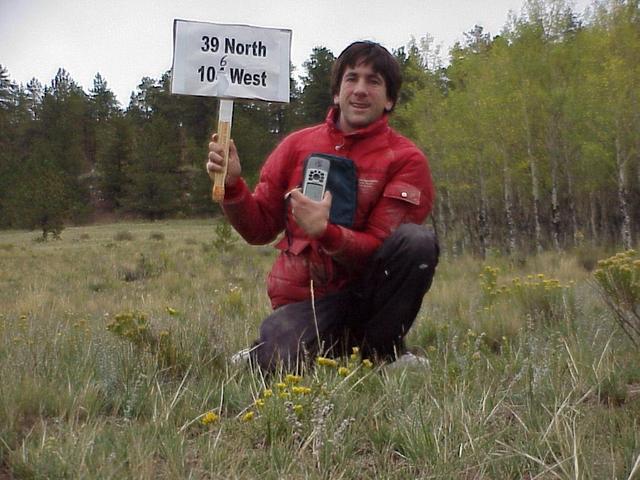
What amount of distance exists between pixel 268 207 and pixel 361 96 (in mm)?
679

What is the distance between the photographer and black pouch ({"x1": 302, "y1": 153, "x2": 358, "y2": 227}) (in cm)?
328

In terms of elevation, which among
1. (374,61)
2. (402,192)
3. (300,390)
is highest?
(374,61)

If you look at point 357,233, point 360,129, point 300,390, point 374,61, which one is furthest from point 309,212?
point 374,61

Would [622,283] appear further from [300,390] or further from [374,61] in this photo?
[300,390]

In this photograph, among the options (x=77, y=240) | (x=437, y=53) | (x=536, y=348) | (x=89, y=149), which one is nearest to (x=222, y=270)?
(x=437, y=53)

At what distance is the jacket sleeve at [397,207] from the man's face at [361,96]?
0.85 ft

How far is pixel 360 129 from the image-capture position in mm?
3400

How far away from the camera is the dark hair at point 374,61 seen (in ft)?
11.2

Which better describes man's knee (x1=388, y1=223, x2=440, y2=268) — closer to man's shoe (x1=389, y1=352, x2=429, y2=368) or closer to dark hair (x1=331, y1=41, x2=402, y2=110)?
man's shoe (x1=389, y1=352, x2=429, y2=368)

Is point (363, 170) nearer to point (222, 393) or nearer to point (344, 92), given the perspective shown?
point (344, 92)

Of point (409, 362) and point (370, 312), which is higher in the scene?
point (370, 312)

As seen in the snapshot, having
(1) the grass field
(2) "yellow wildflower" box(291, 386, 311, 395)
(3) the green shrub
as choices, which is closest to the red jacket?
(1) the grass field

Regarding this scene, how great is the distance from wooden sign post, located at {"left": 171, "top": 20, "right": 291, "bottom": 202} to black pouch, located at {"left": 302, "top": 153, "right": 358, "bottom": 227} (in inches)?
13.7

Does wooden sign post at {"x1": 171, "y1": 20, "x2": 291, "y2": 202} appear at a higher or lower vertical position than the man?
higher
